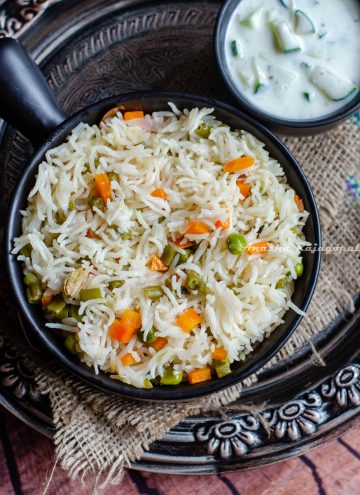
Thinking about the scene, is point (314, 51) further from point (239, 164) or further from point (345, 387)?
point (345, 387)

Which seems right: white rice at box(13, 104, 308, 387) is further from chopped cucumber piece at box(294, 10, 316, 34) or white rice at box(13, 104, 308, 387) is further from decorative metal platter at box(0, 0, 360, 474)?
chopped cucumber piece at box(294, 10, 316, 34)

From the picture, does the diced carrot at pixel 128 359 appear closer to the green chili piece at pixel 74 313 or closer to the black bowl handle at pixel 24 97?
the green chili piece at pixel 74 313

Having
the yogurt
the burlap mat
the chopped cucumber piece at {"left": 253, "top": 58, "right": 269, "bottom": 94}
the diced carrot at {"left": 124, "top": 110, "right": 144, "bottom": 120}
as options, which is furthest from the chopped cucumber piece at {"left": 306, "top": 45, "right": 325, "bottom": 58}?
the diced carrot at {"left": 124, "top": 110, "right": 144, "bottom": 120}

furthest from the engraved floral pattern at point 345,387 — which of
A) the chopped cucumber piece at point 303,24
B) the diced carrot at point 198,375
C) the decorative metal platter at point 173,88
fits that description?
the chopped cucumber piece at point 303,24

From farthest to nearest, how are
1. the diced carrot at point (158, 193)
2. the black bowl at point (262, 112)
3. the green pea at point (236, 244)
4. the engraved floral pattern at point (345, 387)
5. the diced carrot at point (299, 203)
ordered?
the engraved floral pattern at point (345, 387) < the black bowl at point (262, 112) < the diced carrot at point (299, 203) < the diced carrot at point (158, 193) < the green pea at point (236, 244)

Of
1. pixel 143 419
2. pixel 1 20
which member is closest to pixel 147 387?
pixel 143 419

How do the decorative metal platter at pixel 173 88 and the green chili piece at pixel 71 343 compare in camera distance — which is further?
the decorative metal platter at pixel 173 88
